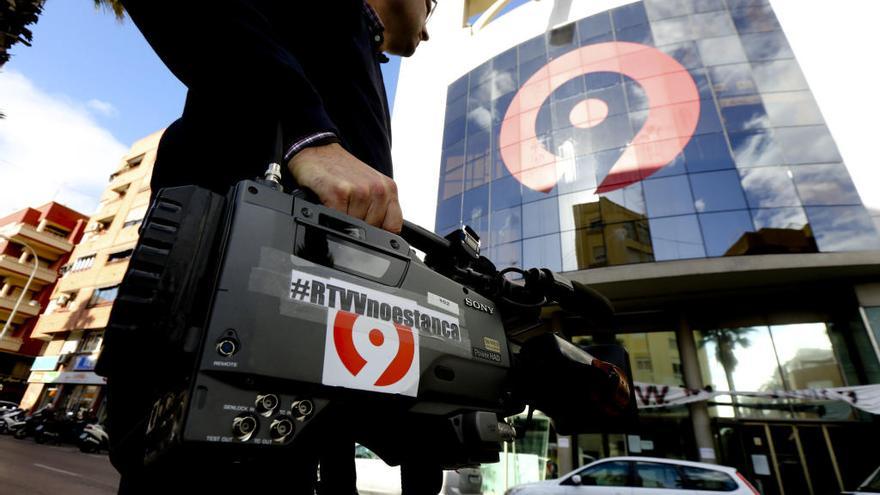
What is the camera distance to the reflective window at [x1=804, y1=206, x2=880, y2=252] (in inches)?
384

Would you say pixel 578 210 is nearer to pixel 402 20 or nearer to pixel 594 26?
pixel 594 26

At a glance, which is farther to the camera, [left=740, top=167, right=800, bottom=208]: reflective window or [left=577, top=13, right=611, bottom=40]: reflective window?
[left=577, top=13, right=611, bottom=40]: reflective window

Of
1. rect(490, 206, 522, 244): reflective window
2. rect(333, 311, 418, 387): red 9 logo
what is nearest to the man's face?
rect(333, 311, 418, 387): red 9 logo

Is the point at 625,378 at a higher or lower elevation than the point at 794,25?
lower

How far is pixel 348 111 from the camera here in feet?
3.75

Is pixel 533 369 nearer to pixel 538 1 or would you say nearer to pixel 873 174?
pixel 873 174

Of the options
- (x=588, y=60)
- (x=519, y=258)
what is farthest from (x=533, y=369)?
(x=588, y=60)

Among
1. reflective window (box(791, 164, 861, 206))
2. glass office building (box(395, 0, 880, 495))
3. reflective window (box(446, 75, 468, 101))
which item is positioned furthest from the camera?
reflective window (box(446, 75, 468, 101))

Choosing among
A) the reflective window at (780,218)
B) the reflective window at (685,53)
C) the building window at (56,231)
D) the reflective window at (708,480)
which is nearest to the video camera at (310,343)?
the reflective window at (708,480)

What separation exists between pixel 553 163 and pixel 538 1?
8620mm

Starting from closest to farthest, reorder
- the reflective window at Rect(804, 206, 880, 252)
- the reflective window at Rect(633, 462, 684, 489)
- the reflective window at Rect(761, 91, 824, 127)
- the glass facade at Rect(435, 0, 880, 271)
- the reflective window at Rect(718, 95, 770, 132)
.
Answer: the reflective window at Rect(633, 462, 684, 489) < the reflective window at Rect(804, 206, 880, 252) < the glass facade at Rect(435, 0, 880, 271) < the reflective window at Rect(761, 91, 824, 127) < the reflective window at Rect(718, 95, 770, 132)

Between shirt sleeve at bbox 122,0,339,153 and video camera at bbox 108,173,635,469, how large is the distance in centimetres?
17

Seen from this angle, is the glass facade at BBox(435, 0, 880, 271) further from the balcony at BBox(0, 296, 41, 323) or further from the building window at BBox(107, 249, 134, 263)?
the balcony at BBox(0, 296, 41, 323)

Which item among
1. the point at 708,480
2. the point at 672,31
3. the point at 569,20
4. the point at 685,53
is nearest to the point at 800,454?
the point at 708,480
